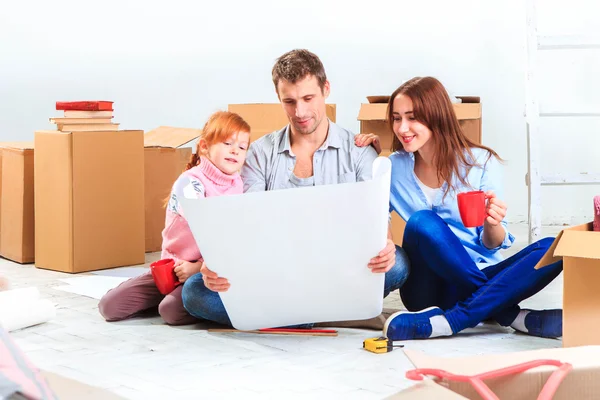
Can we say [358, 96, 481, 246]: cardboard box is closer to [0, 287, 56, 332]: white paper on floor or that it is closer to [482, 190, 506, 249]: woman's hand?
[482, 190, 506, 249]: woman's hand

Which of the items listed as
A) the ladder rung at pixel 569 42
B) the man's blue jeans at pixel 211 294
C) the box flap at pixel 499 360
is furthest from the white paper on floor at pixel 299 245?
the ladder rung at pixel 569 42

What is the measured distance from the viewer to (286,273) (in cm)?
196

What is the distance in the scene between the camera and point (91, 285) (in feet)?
9.50

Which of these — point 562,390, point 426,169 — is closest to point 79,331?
point 426,169

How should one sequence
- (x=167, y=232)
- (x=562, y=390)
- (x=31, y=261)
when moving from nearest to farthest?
(x=562, y=390) → (x=167, y=232) → (x=31, y=261)

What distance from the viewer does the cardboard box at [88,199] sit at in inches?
123

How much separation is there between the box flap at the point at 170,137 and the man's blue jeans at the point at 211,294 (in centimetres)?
141

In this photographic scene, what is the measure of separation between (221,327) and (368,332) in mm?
403

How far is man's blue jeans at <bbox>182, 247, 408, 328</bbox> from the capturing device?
7.30ft

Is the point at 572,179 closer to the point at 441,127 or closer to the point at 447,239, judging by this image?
the point at 441,127

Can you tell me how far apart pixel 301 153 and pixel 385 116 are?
0.70 metres

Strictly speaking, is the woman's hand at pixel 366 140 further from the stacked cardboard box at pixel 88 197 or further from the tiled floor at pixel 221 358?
the stacked cardboard box at pixel 88 197

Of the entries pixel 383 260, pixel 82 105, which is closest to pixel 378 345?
pixel 383 260

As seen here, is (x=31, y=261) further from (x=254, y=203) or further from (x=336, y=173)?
(x=254, y=203)
